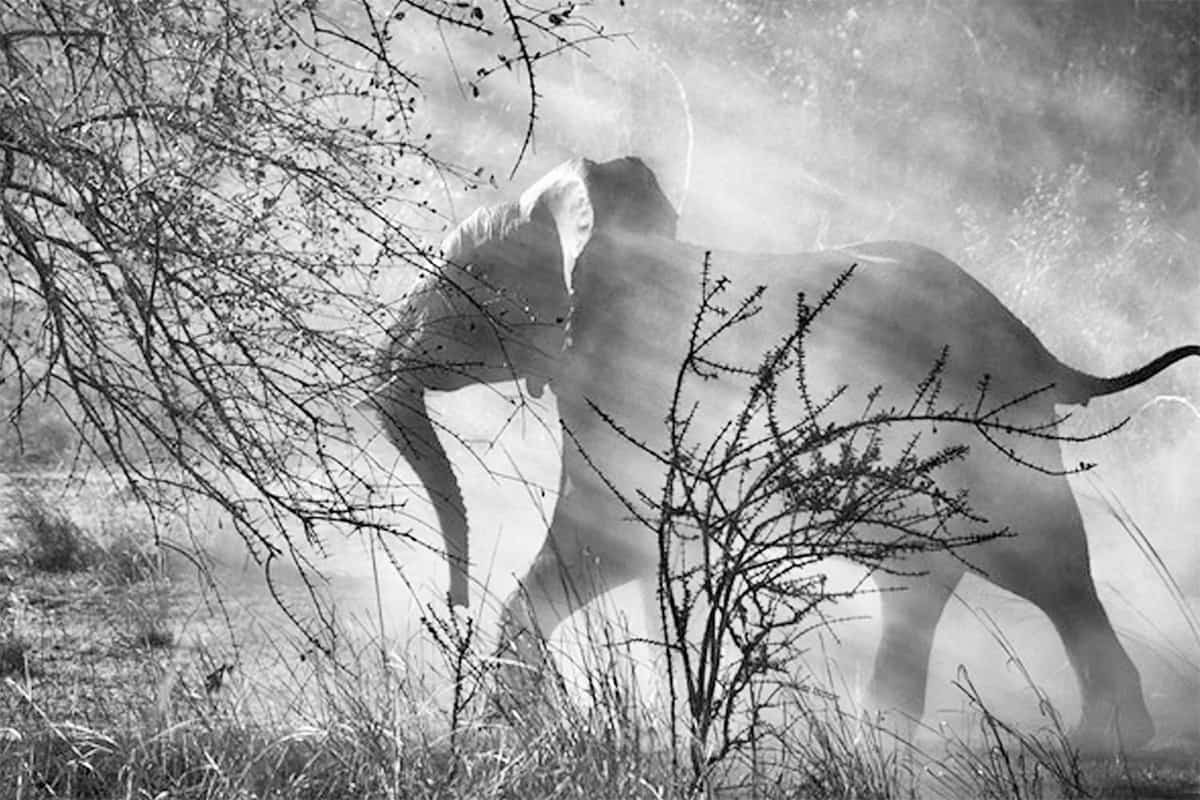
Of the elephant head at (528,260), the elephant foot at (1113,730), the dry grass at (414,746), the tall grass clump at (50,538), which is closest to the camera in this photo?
the dry grass at (414,746)

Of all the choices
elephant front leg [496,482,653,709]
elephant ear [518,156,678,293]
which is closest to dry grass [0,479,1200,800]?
elephant front leg [496,482,653,709]

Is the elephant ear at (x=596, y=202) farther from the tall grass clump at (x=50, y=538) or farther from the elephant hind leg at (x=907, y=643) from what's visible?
the tall grass clump at (x=50, y=538)

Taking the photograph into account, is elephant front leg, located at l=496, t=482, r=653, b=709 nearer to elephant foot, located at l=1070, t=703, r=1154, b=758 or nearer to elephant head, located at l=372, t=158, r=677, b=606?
elephant head, located at l=372, t=158, r=677, b=606

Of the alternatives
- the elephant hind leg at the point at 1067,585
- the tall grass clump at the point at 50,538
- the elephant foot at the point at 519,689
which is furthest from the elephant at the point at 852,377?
the tall grass clump at the point at 50,538

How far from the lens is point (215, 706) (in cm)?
239

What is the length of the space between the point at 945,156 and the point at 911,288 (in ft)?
9.70

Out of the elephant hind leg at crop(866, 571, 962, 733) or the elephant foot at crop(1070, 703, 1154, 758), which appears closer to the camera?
the elephant foot at crop(1070, 703, 1154, 758)

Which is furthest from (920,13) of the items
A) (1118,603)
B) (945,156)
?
(1118,603)

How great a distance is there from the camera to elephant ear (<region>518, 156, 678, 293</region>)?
3.76m

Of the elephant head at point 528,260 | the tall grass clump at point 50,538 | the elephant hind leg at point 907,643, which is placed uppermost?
the elephant head at point 528,260

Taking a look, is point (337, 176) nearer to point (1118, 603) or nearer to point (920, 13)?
point (1118, 603)

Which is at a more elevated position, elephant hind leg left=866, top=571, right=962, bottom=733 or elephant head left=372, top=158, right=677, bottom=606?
elephant head left=372, top=158, right=677, bottom=606

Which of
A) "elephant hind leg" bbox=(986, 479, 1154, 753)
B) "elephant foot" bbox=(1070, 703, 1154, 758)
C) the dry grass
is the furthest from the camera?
"elephant hind leg" bbox=(986, 479, 1154, 753)

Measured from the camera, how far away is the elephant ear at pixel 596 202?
3.76 m
